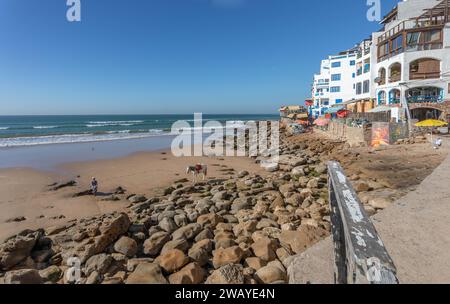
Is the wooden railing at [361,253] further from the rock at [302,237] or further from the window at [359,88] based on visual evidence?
the window at [359,88]

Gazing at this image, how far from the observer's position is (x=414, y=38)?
26.9 meters

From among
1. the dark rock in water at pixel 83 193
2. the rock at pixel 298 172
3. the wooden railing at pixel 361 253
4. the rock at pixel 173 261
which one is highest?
the wooden railing at pixel 361 253

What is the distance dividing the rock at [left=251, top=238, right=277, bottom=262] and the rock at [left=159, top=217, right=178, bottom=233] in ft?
8.87

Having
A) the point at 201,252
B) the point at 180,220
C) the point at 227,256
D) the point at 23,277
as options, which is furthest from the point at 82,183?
the point at 227,256

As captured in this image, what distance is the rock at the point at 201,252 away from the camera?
558cm

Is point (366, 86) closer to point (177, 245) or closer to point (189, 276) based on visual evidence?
point (177, 245)

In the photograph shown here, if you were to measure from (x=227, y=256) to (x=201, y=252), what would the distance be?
599mm

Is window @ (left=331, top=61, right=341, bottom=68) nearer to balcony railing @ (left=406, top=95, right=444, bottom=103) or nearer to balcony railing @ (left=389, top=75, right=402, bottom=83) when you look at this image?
balcony railing @ (left=389, top=75, right=402, bottom=83)

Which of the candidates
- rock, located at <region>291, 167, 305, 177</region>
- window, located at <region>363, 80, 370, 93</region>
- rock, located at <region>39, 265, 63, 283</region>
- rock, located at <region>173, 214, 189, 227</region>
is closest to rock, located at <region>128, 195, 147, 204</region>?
rock, located at <region>173, 214, 189, 227</region>

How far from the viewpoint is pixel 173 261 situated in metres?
5.28

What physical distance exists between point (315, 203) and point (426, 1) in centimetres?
3469

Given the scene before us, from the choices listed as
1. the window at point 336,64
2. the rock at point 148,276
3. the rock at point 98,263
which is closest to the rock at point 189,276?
the rock at point 148,276

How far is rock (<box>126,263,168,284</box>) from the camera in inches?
187

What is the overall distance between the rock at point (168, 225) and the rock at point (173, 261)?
6.86ft
